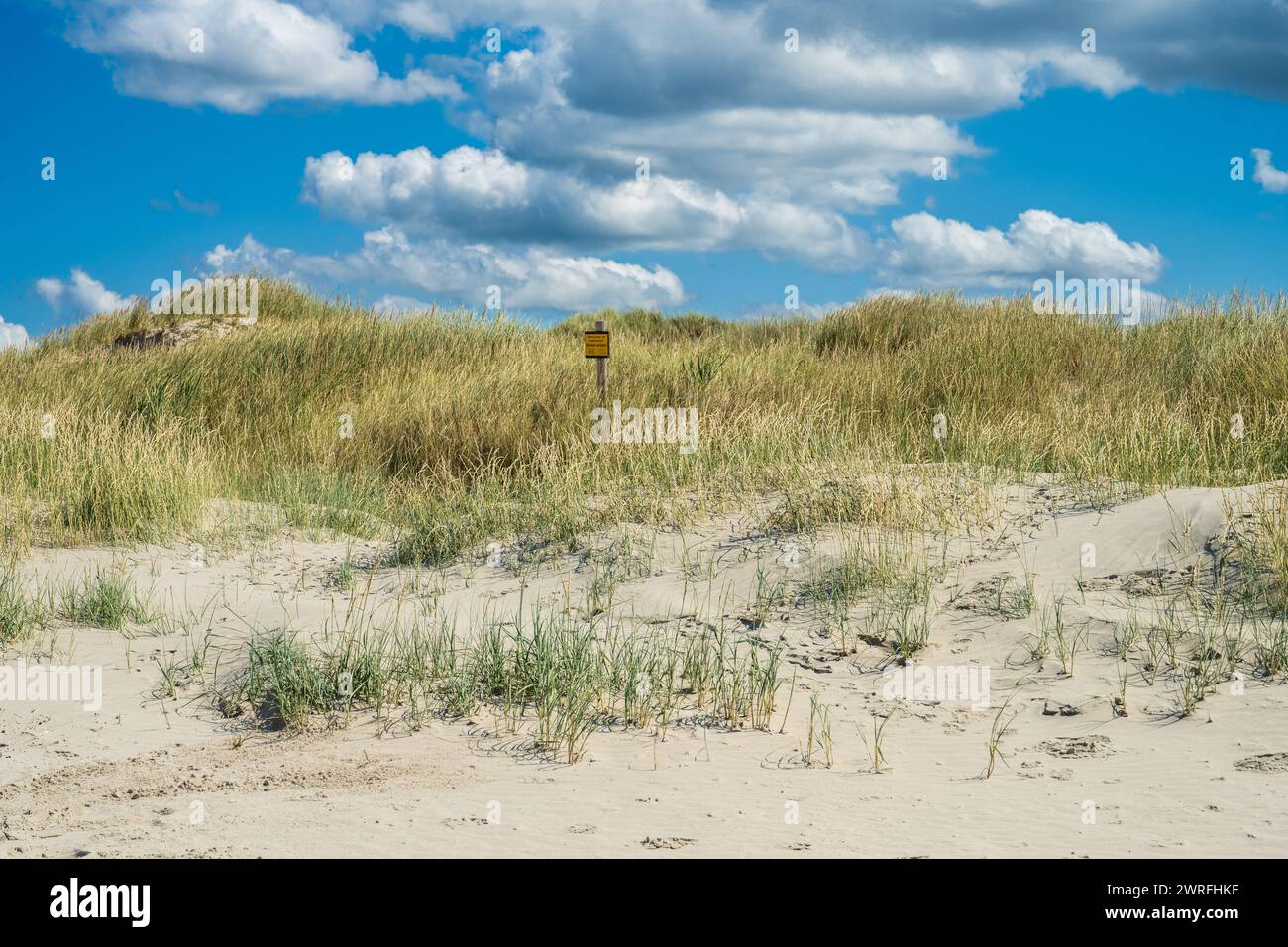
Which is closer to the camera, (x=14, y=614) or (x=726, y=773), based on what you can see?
(x=726, y=773)

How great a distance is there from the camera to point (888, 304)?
1728 cm

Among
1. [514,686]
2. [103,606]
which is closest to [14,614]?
[103,606]

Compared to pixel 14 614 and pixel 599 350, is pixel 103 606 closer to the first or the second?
pixel 14 614

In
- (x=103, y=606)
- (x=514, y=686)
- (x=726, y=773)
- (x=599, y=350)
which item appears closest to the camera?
(x=726, y=773)

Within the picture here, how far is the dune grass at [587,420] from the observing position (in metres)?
8.30

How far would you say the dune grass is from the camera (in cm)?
830

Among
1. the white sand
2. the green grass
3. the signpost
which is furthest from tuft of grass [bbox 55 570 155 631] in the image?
the signpost

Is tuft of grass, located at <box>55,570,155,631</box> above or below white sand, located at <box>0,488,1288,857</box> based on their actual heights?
above

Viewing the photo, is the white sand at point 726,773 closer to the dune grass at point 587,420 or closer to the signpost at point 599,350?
the dune grass at point 587,420

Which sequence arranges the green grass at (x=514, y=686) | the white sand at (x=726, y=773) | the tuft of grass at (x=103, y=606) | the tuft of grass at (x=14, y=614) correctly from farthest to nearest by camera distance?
the tuft of grass at (x=103, y=606)
the tuft of grass at (x=14, y=614)
the green grass at (x=514, y=686)
the white sand at (x=726, y=773)

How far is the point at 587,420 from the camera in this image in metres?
11.0

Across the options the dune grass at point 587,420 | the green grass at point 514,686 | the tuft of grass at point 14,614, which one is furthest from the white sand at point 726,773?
the dune grass at point 587,420

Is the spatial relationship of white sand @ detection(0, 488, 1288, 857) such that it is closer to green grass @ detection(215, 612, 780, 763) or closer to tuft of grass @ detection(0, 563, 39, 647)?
green grass @ detection(215, 612, 780, 763)
